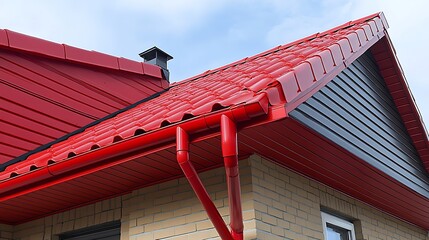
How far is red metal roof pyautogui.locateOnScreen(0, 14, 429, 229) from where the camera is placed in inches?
148

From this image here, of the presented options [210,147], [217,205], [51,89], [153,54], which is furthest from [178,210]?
[153,54]

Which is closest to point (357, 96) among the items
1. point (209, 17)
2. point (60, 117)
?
point (60, 117)

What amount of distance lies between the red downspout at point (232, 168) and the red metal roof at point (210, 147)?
86mm

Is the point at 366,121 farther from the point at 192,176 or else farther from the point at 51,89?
the point at 51,89

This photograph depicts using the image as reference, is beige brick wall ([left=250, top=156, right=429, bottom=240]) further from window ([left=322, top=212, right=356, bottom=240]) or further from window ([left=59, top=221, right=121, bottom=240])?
window ([left=59, top=221, right=121, bottom=240])

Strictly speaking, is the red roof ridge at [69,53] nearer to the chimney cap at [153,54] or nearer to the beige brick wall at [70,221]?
the chimney cap at [153,54]

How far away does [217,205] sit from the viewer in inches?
179

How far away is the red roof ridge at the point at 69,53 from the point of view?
6.50 metres

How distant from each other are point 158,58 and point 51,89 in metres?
2.34

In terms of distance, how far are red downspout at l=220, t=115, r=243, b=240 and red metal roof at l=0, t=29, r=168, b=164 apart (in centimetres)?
307

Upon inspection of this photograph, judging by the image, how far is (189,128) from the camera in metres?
3.76

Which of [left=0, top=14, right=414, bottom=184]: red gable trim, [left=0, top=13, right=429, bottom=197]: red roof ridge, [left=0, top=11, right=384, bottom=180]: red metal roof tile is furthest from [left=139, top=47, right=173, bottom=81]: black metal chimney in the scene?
[left=0, top=13, right=429, bottom=197]: red roof ridge

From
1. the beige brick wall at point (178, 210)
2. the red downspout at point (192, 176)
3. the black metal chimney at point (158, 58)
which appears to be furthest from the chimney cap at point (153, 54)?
the red downspout at point (192, 176)

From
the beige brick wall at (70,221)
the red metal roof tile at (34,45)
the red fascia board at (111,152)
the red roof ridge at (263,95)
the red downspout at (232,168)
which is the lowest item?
the red downspout at (232,168)
